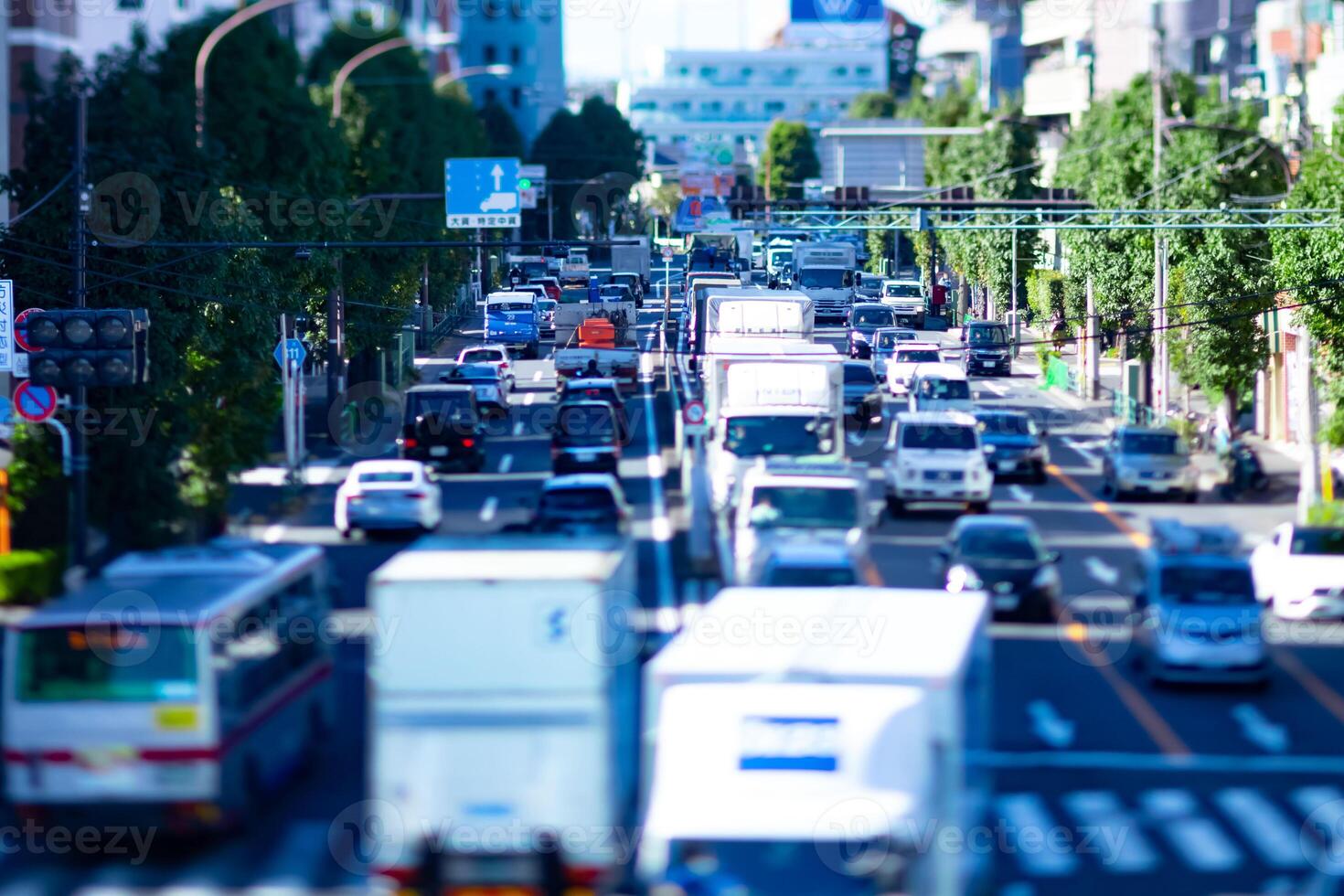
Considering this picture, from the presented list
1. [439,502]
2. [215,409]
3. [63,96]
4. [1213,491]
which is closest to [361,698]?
[439,502]

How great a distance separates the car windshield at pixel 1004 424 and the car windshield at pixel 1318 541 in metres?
13.8

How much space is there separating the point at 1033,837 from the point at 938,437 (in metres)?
20.8

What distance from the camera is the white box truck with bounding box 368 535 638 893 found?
16703 millimetres

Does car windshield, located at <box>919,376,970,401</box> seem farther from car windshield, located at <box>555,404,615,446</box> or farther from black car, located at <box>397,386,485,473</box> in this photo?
black car, located at <box>397,386,485,473</box>

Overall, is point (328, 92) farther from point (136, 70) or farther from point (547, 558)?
point (547, 558)

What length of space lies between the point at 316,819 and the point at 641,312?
54336 millimetres

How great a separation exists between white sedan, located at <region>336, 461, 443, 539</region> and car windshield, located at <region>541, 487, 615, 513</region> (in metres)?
3.47

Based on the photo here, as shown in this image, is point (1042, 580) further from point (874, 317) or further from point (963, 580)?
point (874, 317)

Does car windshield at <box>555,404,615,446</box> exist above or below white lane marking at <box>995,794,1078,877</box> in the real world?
above

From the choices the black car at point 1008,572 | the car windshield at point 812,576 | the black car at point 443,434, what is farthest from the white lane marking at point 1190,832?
the black car at point 443,434

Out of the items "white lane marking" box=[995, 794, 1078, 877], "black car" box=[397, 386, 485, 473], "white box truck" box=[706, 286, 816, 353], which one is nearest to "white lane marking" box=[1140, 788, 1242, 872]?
"white lane marking" box=[995, 794, 1078, 877]

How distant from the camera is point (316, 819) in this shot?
1991 cm

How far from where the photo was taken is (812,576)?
26344 mm

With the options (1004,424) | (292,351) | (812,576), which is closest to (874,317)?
(1004,424)
